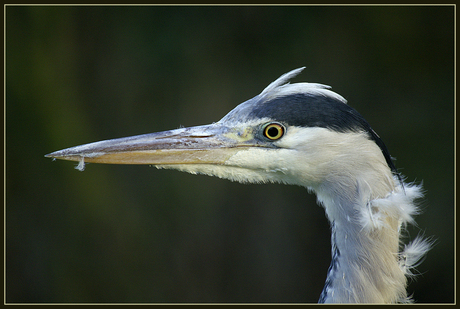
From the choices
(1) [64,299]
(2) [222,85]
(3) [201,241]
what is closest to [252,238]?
(3) [201,241]

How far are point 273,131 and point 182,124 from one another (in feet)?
6.31

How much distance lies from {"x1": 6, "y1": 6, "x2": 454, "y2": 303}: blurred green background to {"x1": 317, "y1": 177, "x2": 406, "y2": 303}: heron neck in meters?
1.91

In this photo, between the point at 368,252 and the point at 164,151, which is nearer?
the point at 368,252

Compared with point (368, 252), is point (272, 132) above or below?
above

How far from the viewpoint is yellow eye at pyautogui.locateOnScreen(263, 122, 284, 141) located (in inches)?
54.7

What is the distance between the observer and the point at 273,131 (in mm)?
1398

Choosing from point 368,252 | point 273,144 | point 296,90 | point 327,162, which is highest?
point 296,90

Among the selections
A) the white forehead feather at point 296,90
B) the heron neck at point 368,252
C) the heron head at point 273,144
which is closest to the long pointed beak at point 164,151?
the heron head at point 273,144

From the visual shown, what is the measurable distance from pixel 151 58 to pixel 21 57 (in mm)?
1068

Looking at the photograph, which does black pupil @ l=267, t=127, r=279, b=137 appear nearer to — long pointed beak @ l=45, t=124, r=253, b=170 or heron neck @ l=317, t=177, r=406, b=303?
long pointed beak @ l=45, t=124, r=253, b=170

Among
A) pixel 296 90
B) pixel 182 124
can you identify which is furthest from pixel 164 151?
pixel 182 124

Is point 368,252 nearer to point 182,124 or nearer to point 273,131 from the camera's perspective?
point 273,131

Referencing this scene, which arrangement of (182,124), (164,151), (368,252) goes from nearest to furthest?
(368,252)
(164,151)
(182,124)

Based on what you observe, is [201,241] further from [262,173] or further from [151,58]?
[262,173]
